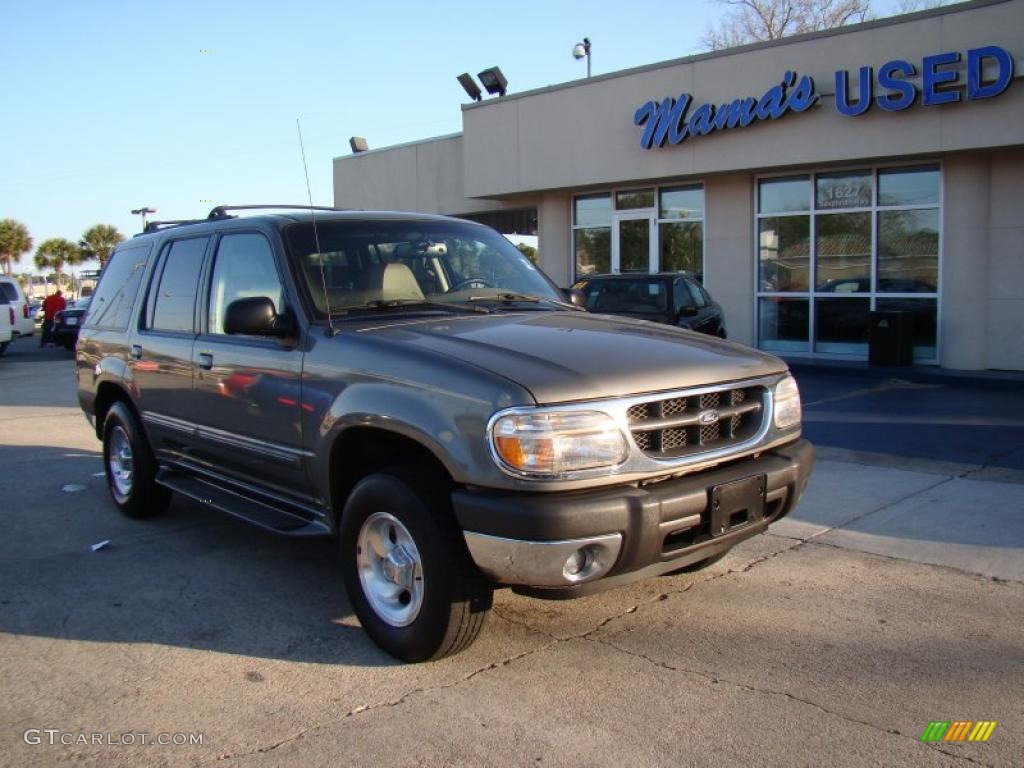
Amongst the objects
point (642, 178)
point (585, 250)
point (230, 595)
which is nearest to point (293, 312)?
point (230, 595)

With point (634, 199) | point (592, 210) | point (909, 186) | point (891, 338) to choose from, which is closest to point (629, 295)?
point (891, 338)

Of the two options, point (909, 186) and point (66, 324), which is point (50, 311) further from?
point (909, 186)

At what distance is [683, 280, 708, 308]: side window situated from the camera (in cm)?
1271

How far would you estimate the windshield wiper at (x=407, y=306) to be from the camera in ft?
15.1

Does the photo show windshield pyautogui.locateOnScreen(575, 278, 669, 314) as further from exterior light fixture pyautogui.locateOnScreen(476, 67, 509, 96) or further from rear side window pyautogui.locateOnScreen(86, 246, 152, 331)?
exterior light fixture pyautogui.locateOnScreen(476, 67, 509, 96)

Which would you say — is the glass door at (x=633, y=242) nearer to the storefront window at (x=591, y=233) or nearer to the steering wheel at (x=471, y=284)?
the storefront window at (x=591, y=233)

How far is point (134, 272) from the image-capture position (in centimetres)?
650

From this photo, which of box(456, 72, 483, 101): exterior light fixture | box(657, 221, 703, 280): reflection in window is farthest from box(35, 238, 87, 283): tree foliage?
box(657, 221, 703, 280): reflection in window

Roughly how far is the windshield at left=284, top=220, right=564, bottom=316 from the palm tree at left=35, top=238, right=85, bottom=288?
6907 cm

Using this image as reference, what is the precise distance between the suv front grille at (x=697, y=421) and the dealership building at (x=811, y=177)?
1015 centimetres

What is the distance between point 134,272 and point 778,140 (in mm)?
10868

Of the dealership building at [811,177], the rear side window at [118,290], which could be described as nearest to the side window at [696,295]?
the dealership building at [811,177]

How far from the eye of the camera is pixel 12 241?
59125 millimetres

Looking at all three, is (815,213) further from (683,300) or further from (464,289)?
(464,289)
